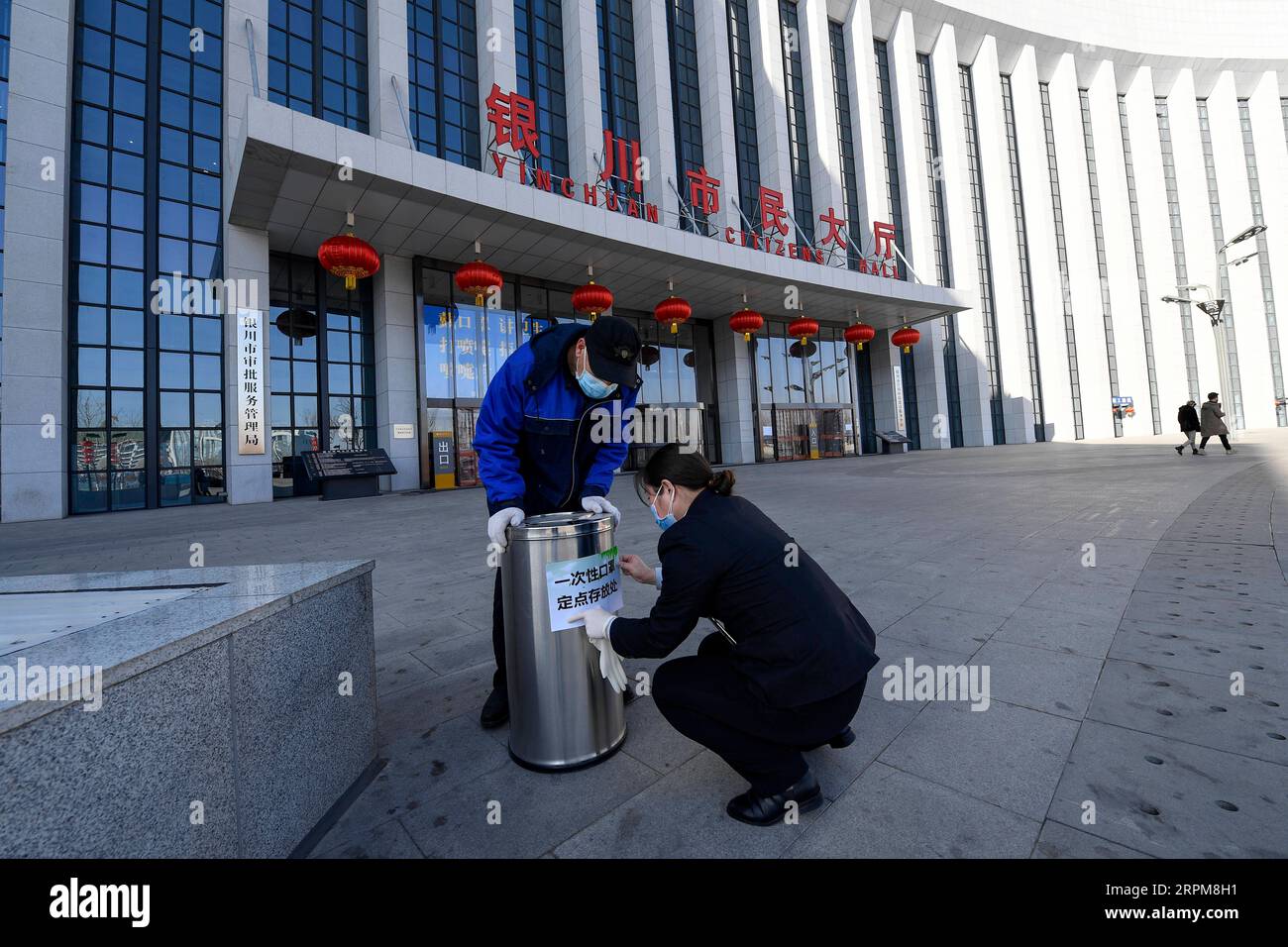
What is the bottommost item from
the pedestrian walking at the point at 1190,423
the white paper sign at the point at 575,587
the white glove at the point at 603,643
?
the white glove at the point at 603,643

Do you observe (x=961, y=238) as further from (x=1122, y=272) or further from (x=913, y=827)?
(x=913, y=827)

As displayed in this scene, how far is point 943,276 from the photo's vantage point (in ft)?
89.8

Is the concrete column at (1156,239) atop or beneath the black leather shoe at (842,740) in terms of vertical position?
atop

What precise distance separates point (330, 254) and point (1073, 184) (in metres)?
39.4

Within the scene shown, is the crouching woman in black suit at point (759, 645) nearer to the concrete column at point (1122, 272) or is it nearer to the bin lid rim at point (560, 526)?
the bin lid rim at point (560, 526)

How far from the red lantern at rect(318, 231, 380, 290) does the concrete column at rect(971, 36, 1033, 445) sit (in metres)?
30.0

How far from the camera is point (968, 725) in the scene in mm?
2111

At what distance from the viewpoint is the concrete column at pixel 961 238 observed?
25.9m

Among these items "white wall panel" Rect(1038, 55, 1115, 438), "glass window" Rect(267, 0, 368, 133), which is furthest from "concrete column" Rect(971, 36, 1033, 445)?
"glass window" Rect(267, 0, 368, 133)

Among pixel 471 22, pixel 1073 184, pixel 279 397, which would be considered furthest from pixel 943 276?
pixel 279 397

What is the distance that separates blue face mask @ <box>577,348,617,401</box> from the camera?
230 cm

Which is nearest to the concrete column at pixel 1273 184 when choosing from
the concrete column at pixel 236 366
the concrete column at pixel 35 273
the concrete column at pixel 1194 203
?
the concrete column at pixel 1194 203

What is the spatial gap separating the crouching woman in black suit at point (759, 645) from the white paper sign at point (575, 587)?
0.25 meters

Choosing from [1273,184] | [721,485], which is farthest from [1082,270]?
[721,485]
